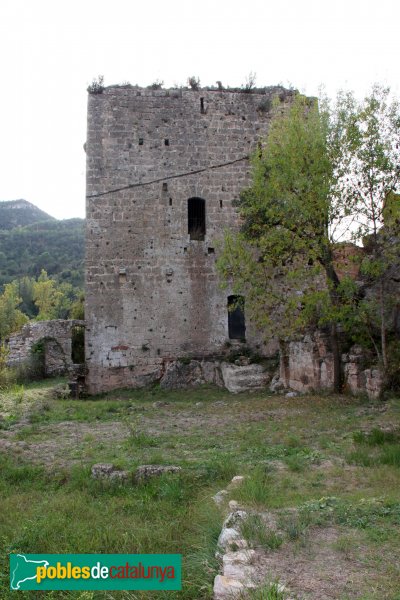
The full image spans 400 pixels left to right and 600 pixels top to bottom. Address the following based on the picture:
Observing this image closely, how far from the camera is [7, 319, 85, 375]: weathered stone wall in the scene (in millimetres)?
16500

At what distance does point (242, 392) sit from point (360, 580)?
1172cm

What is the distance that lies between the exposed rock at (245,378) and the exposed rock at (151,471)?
887 cm

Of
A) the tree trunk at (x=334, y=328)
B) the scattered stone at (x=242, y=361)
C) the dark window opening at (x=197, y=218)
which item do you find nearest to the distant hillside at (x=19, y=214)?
the dark window opening at (x=197, y=218)

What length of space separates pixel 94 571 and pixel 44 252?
60.0m

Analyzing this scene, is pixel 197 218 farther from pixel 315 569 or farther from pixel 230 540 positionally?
pixel 315 569

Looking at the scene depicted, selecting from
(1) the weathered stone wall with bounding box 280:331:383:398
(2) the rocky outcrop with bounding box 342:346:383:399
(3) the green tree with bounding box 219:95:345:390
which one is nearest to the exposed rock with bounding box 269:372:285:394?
(1) the weathered stone wall with bounding box 280:331:383:398

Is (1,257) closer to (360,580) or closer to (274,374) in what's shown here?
(274,374)

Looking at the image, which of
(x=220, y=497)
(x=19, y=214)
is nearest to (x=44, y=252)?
(x=19, y=214)

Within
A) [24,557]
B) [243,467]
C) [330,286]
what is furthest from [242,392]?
[24,557]

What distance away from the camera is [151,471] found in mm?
6285

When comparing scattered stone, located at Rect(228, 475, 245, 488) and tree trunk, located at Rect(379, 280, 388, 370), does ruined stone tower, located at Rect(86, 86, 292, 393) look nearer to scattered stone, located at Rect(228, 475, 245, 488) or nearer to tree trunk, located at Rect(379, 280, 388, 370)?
tree trunk, located at Rect(379, 280, 388, 370)

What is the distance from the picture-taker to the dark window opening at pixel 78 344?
681 inches

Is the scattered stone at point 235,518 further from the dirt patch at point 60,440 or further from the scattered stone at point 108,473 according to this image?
the dirt patch at point 60,440

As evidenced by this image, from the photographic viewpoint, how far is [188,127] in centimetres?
1744
